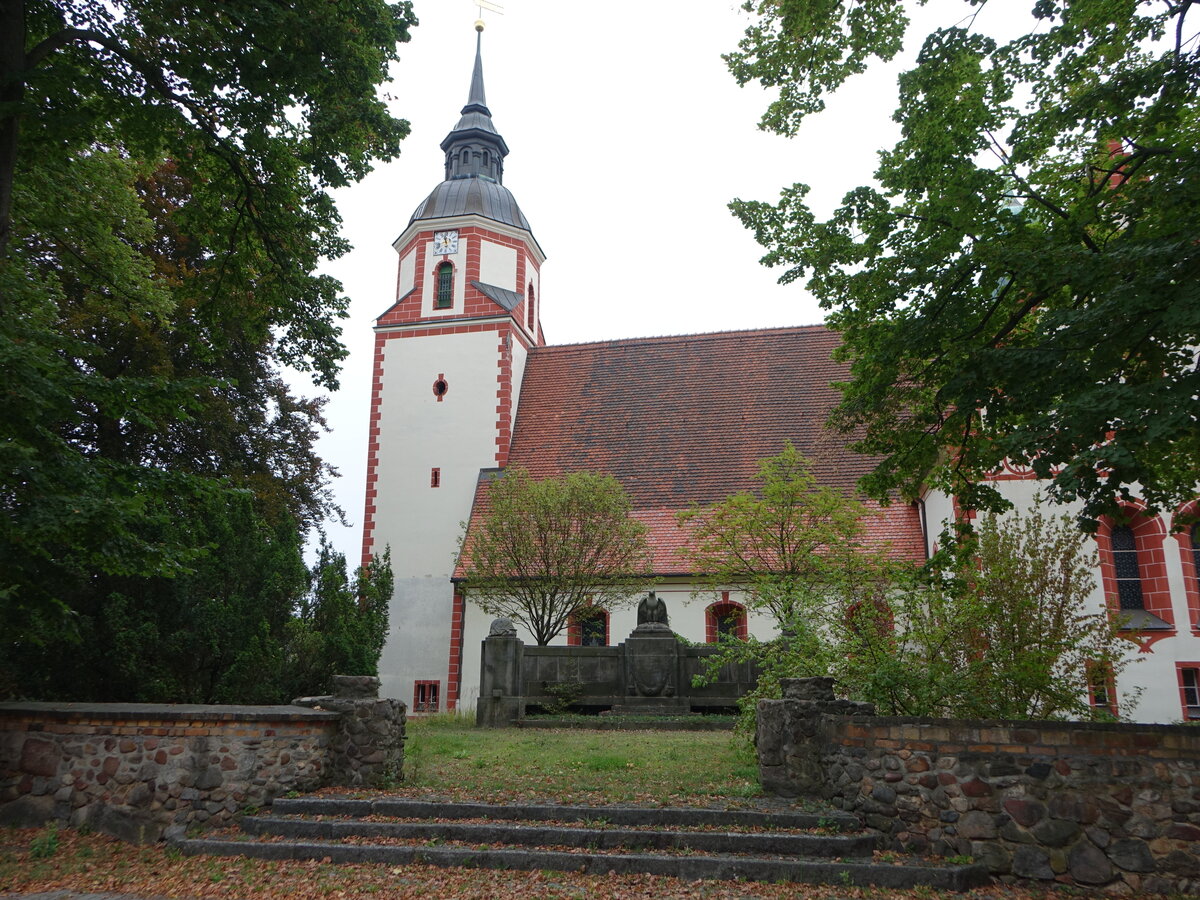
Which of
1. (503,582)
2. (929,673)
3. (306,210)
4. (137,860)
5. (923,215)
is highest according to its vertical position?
(306,210)

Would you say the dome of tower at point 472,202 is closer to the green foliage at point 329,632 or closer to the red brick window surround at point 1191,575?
the green foliage at point 329,632

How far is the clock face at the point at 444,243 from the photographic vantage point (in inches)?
1032

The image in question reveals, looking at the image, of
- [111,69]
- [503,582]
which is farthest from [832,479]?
[111,69]

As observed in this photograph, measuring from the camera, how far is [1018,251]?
7.21 m

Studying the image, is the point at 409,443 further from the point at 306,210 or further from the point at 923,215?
the point at 923,215

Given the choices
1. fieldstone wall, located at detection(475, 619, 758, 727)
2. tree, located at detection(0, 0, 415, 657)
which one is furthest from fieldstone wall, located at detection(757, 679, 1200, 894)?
fieldstone wall, located at detection(475, 619, 758, 727)

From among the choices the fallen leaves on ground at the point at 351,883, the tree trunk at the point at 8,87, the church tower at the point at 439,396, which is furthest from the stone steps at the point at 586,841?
the church tower at the point at 439,396

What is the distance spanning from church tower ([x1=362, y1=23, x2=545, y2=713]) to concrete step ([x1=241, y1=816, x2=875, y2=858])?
14.9 m

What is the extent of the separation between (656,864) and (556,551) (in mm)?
12590

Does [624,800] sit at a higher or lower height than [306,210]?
lower

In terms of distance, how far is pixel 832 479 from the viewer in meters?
21.9

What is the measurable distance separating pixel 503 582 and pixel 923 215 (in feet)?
42.8

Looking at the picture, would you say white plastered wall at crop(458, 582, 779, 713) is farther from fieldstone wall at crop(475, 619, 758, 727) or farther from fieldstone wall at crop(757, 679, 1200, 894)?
fieldstone wall at crop(757, 679, 1200, 894)

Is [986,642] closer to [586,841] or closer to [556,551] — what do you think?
[586,841]
